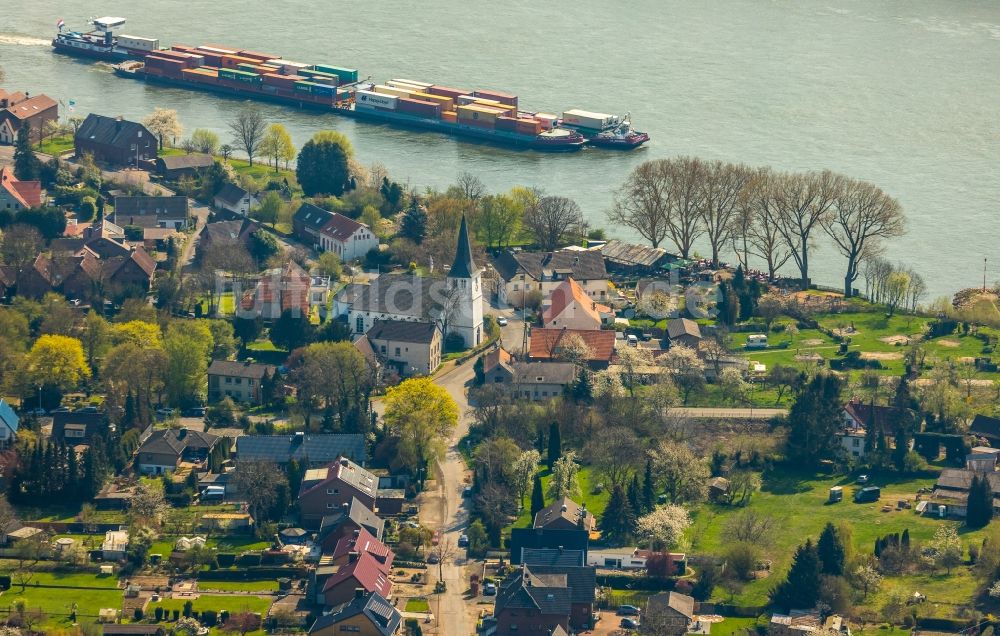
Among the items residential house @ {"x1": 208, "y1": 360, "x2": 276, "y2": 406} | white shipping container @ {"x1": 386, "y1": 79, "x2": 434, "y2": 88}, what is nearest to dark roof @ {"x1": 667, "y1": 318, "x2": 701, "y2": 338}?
residential house @ {"x1": 208, "y1": 360, "x2": 276, "y2": 406}

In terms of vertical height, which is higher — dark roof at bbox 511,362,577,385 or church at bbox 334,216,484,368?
church at bbox 334,216,484,368

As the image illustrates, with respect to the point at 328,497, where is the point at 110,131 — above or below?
above

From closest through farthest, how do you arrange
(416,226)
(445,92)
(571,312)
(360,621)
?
(360,621), (571,312), (416,226), (445,92)

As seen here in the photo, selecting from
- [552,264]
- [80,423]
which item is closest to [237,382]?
[80,423]

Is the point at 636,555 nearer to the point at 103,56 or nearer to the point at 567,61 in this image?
the point at 567,61

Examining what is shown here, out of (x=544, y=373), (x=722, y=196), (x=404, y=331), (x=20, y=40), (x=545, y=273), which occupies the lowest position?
(x=544, y=373)

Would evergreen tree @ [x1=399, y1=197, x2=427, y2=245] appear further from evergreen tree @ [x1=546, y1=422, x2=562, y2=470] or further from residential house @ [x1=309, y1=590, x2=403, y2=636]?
residential house @ [x1=309, y1=590, x2=403, y2=636]

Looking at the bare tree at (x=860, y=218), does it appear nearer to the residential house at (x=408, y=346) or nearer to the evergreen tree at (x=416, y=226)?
the evergreen tree at (x=416, y=226)

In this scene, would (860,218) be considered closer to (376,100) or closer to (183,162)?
(183,162)
